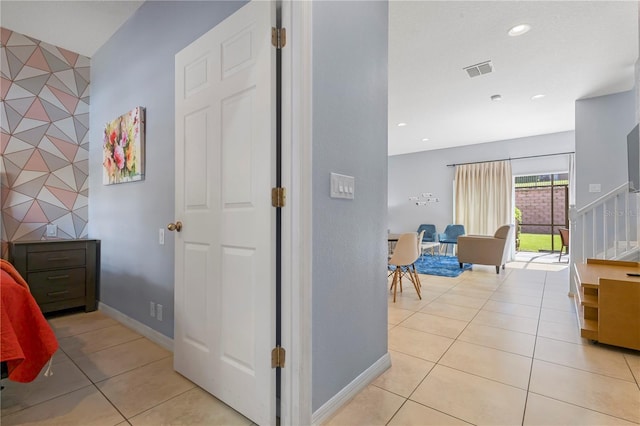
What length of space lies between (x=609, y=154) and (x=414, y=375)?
15.2ft

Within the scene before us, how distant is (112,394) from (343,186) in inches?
67.1

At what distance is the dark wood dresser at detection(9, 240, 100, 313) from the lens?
2682 millimetres

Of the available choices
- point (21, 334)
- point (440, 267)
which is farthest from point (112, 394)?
point (440, 267)

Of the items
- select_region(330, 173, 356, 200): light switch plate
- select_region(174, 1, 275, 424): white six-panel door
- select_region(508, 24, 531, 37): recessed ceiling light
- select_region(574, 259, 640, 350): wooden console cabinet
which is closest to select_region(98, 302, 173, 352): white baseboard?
select_region(174, 1, 275, 424): white six-panel door

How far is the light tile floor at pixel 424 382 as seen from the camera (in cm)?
144

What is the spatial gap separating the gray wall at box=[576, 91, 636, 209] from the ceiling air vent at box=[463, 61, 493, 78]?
2.04 metres

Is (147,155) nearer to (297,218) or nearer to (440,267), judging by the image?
(297,218)

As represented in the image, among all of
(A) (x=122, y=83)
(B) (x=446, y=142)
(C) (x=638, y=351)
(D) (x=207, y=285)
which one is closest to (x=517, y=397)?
(C) (x=638, y=351)

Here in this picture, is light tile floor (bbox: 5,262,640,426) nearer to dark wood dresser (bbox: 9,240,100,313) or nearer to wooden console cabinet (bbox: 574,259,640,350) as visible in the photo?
wooden console cabinet (bbox: 574,259,640,350)

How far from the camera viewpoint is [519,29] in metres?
2.80

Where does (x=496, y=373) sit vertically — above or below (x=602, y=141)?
below

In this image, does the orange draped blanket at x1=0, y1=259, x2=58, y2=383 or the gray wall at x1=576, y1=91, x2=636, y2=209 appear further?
the gray wall at x1=576, y1=91, x2=636, y2=209

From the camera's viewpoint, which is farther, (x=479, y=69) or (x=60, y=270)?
(x=479, y=69)

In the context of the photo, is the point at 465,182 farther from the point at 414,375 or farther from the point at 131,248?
the point at 131,248
